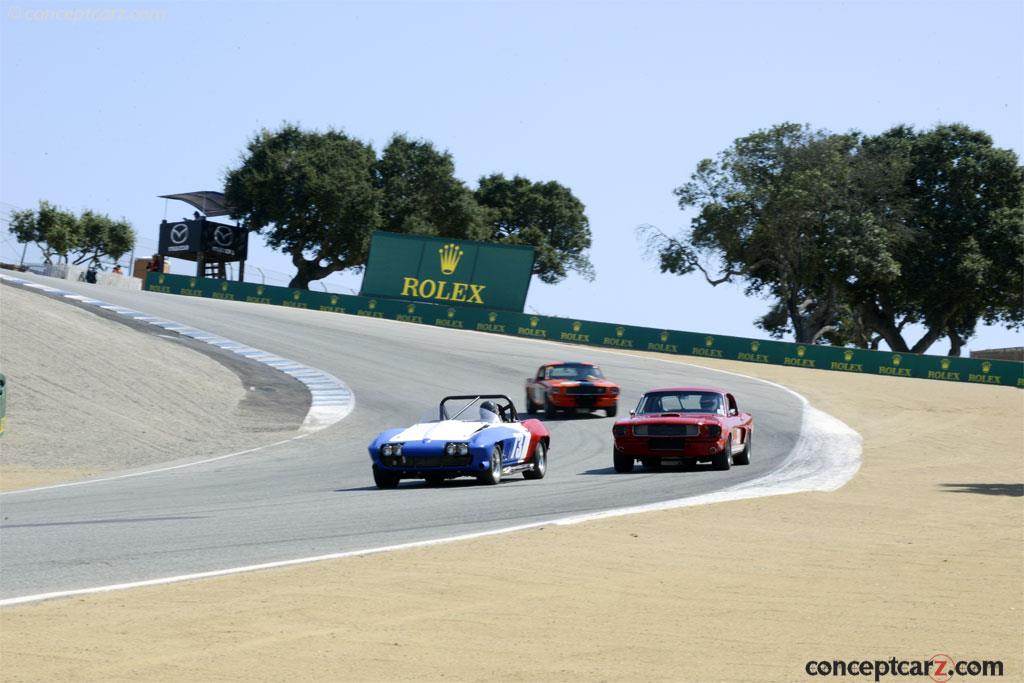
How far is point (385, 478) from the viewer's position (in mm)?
15672

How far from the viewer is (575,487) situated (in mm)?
15922

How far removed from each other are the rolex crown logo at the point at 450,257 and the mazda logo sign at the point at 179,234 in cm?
2358

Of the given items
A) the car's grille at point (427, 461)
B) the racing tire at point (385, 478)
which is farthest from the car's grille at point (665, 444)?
the racing tire at point (385, 478)

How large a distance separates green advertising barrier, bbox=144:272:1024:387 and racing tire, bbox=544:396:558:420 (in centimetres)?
2216

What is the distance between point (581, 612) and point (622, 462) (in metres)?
10.9

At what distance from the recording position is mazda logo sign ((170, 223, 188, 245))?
7494cm

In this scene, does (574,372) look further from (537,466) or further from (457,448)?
(457,448)

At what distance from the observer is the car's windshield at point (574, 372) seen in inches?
1146

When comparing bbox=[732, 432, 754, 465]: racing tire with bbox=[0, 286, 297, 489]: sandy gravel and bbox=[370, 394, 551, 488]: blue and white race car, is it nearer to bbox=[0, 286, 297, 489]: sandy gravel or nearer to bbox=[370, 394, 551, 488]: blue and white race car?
bbox=[370, 394, 551, 488]: blue and white race car

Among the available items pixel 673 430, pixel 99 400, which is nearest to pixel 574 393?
pixel 673 430

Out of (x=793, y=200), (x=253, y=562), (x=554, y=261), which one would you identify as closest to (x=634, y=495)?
(x=253, y=562)

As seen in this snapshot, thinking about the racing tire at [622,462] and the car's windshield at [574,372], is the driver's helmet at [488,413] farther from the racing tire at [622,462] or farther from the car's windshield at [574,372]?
the car's windshield at [574,372]

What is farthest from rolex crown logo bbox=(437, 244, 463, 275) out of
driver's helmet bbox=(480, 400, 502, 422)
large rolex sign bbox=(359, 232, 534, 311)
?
driver's helmet bbox=(480, 400, 502, 422)

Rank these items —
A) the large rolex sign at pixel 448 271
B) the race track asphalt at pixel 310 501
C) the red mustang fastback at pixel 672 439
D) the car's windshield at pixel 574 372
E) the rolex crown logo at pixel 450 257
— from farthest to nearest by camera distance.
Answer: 1. the rolex crown logo at pixel 450 257
2. the large rolex sign at pixel 448 271
3. the car's windshield at pixel 574 372
4. the red mustang fastback at pixel 672 439
5. the race track asphalt at pixel 310 501
